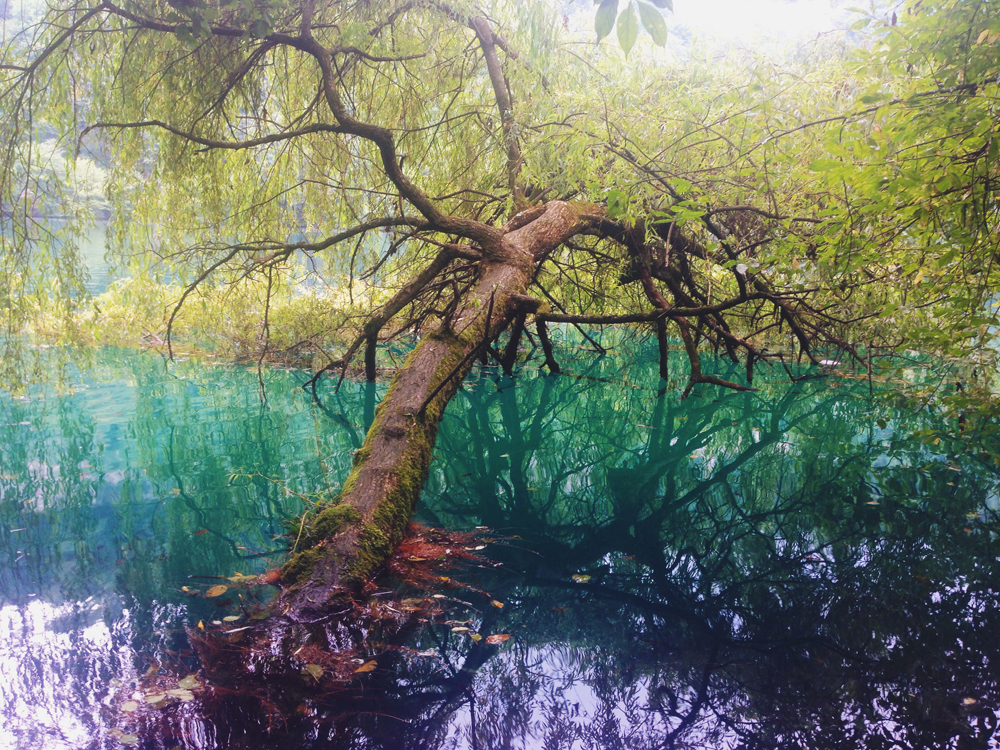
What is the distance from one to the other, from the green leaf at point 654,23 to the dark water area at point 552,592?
5.93 ft

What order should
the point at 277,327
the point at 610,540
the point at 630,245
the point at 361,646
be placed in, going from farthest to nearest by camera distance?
the point at 277,327
the point at 630,245
the point at 610,540
the point at 361,646

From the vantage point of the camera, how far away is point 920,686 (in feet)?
7.13

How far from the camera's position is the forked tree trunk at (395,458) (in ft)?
8.54

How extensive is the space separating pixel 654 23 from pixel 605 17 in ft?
0.34

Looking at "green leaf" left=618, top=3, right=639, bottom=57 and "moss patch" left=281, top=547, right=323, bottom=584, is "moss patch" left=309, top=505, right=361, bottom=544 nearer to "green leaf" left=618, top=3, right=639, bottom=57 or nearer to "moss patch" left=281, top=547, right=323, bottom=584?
"moss patch" left=281, top=547, right=323, bottom=584

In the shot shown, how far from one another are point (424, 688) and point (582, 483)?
256cm

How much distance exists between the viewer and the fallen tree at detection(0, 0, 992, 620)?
351 cm

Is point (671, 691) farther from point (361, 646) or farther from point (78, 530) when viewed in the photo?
point (78, 530)

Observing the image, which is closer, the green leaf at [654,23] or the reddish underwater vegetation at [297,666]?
the green leaf at [654,23]

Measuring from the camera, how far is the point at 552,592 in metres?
2.85

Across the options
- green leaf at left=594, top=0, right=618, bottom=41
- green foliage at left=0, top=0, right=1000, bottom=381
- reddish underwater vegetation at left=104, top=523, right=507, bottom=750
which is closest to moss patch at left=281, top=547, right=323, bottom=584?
reddish underwater vegetation at left=104, top=523, right=507, bottom=750

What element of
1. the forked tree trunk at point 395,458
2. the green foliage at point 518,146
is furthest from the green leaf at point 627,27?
the forked tree trunk at point 395,458

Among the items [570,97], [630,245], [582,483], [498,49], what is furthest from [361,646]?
[498,49]

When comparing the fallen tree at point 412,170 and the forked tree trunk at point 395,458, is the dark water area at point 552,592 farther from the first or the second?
the fallen tree at point 412,170
